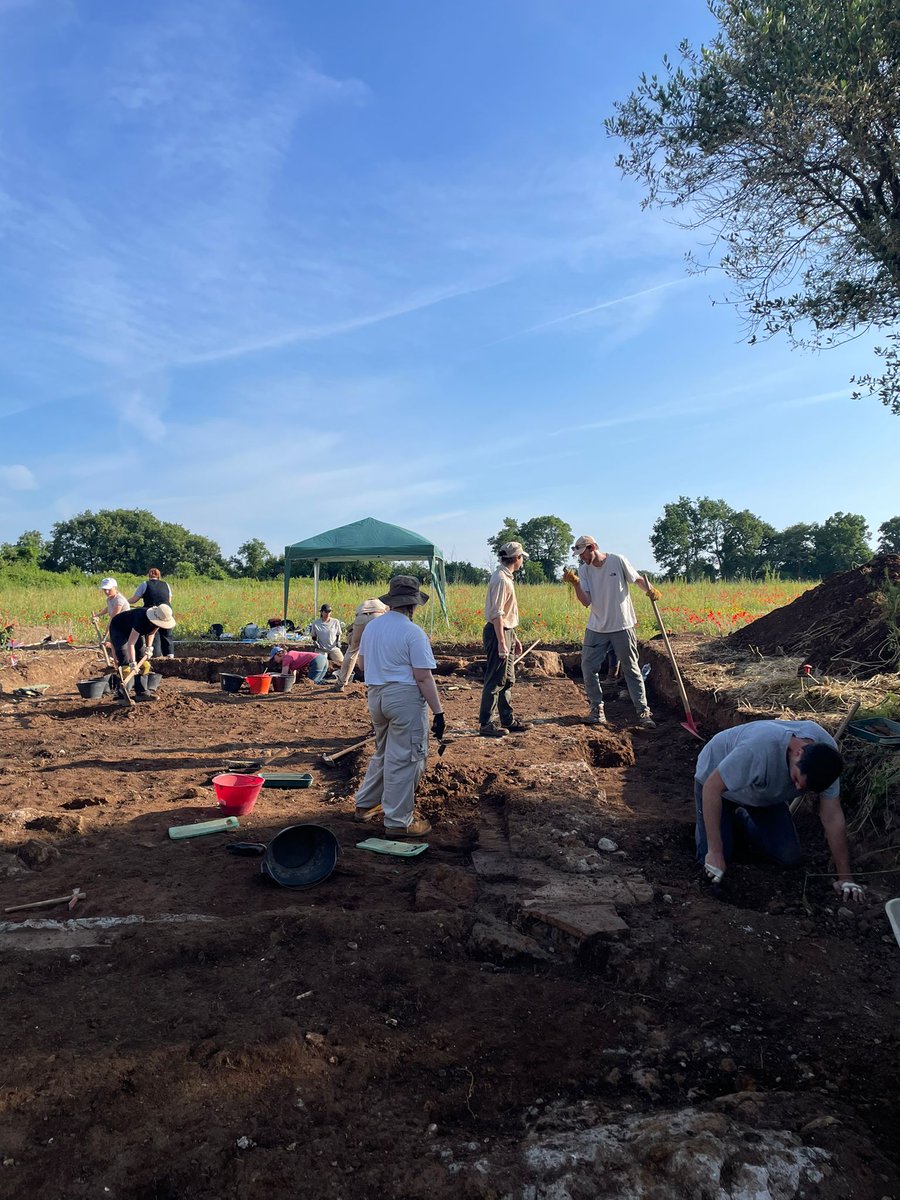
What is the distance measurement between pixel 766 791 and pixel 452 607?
15.7 metres

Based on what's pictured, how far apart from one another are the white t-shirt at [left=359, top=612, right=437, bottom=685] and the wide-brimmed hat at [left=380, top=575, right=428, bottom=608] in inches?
7.0

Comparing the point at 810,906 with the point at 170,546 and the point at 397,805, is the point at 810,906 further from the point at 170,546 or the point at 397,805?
the point at 170,546

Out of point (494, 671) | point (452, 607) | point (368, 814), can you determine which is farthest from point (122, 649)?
point (452, 607)

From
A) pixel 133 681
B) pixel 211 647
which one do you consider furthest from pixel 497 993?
pixel 211 647

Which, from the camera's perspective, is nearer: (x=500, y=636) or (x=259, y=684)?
(x=500, y=636)

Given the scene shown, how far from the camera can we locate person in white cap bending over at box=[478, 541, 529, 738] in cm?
722

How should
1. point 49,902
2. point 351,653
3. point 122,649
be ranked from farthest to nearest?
1. point 122,649
2. point 351,653
3. point 49,902

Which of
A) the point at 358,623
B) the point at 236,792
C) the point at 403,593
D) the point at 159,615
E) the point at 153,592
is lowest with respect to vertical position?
the point at 236,792

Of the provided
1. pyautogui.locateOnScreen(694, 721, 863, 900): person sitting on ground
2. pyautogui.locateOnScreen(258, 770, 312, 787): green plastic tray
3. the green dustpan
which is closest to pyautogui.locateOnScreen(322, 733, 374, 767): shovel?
pyautogui.locateOnScreen(258, 770, 312, 787): green plastic tray

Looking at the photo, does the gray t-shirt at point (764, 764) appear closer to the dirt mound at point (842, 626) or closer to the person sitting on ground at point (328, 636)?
the dirt mound at point (842, 626)

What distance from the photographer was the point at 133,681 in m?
10.3

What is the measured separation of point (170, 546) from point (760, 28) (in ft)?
169

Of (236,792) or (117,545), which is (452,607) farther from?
(117,545)

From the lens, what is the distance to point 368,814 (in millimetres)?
5301
